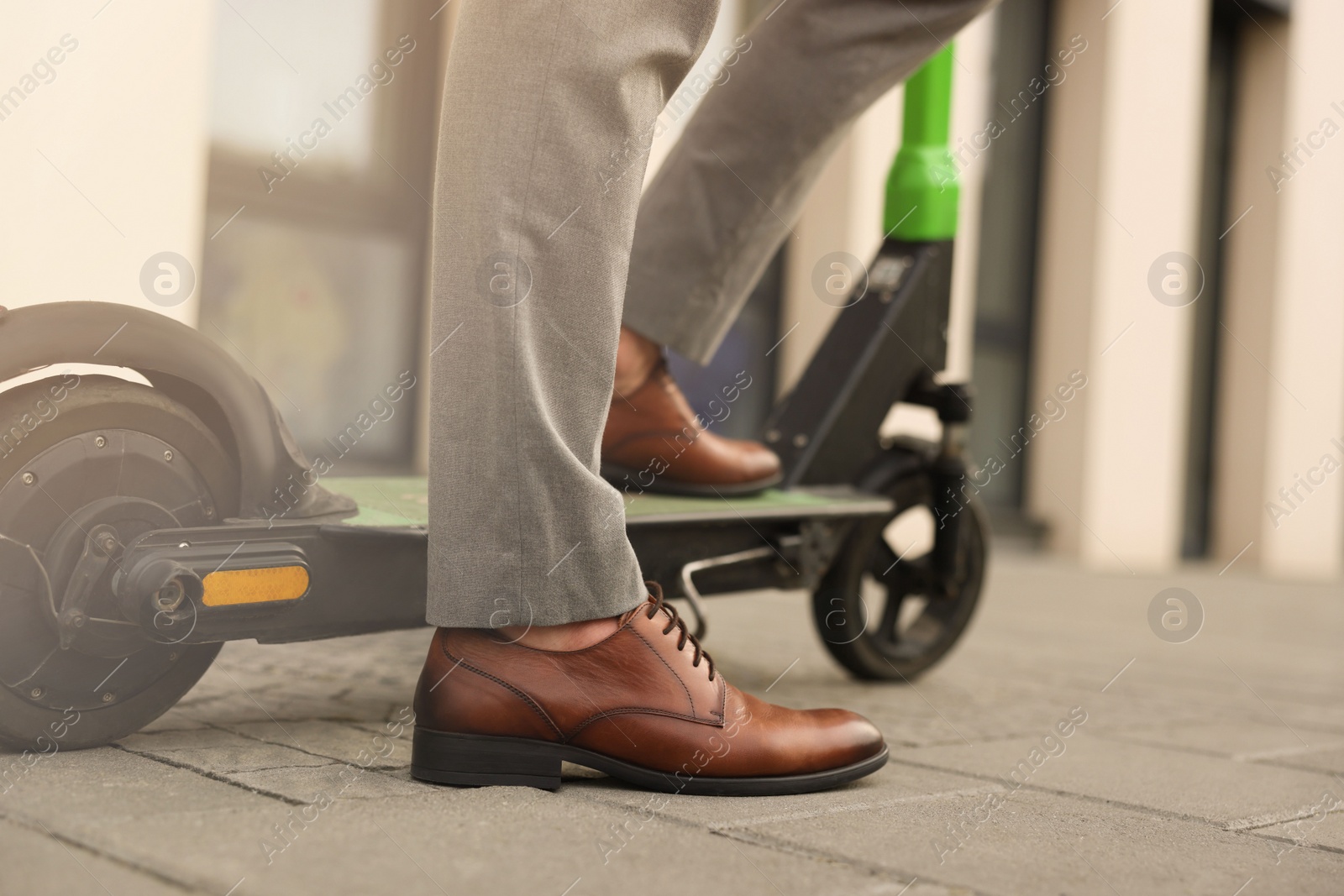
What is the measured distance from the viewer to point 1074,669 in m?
2.81

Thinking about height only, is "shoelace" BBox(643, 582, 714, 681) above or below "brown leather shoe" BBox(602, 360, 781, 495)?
below

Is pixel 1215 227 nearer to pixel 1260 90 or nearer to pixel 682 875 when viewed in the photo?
pixel 1260 90

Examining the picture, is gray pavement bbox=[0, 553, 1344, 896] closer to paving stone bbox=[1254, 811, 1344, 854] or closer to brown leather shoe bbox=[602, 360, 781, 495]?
paving stone bbox=[1254, 811, 1344, 854]

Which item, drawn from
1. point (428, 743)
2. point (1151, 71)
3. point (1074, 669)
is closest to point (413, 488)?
point (428, 743)

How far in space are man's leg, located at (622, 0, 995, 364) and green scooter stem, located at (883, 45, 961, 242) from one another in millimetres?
505

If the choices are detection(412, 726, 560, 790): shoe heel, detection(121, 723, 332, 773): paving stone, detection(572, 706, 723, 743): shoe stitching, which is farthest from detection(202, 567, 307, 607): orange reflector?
detection(572, 706, 723, 743): shoe stitching

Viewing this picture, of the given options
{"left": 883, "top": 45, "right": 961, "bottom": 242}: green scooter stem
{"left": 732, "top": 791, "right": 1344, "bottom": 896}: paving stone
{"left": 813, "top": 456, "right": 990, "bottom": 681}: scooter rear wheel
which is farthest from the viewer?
{"left": 883, "top": 45, "right": 961, "bottom": 242}: green scooter stem

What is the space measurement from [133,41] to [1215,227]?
7154 millimetres

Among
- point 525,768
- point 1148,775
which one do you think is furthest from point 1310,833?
point 525,768

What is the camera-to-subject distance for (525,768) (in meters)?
1.27

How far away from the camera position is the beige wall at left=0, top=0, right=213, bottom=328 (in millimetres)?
2938

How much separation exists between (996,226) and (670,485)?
545 centimetres

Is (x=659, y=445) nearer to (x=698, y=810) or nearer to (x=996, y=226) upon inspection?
(x=698, y=810)

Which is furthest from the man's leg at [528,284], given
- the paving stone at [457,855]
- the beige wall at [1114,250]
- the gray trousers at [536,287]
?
the beige wall at [1114,250]
